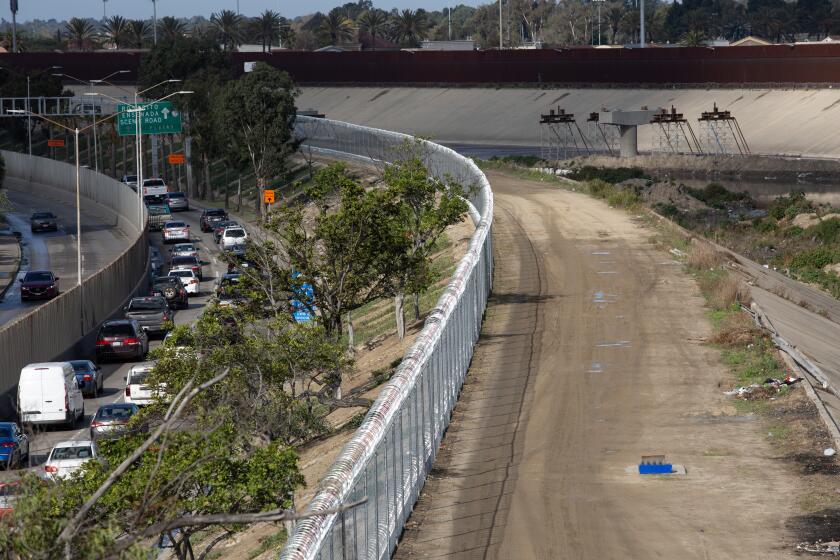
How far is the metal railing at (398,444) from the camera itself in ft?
44.7

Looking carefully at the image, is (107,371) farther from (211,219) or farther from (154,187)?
(154,187)

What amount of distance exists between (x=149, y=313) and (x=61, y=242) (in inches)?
1422

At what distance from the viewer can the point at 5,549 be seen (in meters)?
9.07

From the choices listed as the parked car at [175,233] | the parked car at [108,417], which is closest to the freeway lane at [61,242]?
the parked car at [175,233]

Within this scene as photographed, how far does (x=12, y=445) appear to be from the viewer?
29812 mm

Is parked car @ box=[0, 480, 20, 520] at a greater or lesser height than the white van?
greater

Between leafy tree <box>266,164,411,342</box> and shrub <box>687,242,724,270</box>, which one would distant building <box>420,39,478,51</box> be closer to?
shrub <box>687,242,724,270</box>

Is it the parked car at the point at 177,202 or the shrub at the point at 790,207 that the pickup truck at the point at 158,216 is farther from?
the shrub at the point at 790,207

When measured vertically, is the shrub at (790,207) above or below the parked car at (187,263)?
above

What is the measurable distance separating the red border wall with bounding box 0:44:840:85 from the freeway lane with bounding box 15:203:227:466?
64.1 metres

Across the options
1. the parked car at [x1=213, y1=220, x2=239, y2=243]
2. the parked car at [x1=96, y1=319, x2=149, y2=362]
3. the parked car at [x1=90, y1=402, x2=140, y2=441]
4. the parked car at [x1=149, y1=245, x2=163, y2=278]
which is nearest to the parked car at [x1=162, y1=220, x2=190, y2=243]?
the parked car at [x1=149, y1=245, x2=163, y2=278]

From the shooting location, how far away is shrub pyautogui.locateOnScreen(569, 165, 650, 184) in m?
89.5

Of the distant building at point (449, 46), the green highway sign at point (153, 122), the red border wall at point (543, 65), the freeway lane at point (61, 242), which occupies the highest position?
the distant building at point (449, 46)

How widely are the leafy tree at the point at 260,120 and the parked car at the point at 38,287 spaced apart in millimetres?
28794
